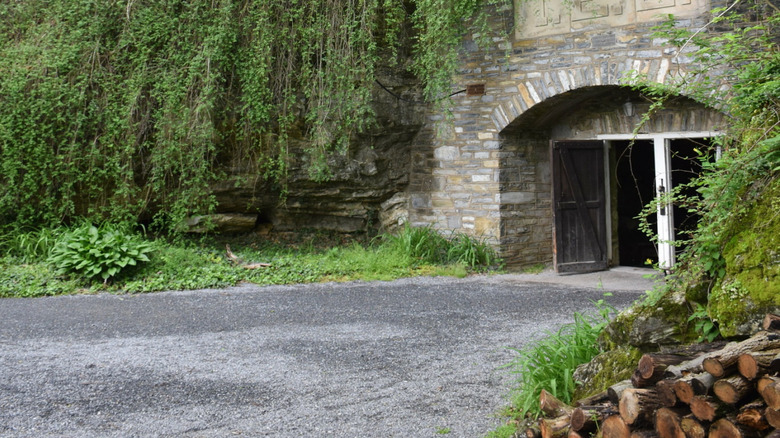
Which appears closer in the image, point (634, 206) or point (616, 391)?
point (616, 391)

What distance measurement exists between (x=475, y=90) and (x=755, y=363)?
268 inches

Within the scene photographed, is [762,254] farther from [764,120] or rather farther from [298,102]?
[298,102]

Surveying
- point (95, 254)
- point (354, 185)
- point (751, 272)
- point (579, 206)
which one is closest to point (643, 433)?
point (751, 272)

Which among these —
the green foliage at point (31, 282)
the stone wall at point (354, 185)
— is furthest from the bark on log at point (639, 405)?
the stone wall at point (354, 185)

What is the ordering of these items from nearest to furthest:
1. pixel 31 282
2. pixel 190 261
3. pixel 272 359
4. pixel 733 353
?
pixel 733 353
pixel 272 359
pixel 31 282
pixel 190 261

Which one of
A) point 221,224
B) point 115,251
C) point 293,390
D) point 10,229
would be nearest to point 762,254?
point 293,390

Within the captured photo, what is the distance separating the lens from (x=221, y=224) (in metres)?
10.1

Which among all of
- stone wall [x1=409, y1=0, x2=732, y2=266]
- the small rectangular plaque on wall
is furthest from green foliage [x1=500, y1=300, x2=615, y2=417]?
the small rectangular plaque on wall

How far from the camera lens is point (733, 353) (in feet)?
8.67

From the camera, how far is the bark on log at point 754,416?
2.49 m

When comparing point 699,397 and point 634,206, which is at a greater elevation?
→ point 634,206

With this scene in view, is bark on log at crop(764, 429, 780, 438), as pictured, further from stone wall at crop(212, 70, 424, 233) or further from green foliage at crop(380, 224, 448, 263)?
stone wall at crop(212, 70, 424, 233)

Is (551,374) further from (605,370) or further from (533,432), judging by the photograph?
(533,432)

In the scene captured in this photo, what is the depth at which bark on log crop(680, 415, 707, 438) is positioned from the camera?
2.59 meters
